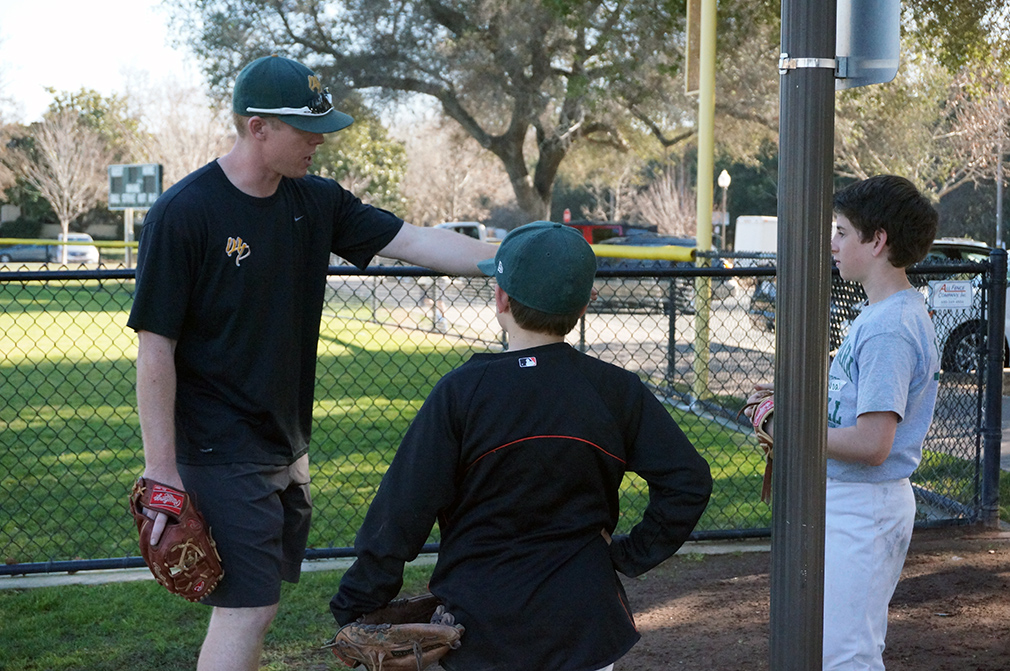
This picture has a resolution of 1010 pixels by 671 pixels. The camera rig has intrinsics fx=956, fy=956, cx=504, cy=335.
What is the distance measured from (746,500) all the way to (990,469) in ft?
4.85

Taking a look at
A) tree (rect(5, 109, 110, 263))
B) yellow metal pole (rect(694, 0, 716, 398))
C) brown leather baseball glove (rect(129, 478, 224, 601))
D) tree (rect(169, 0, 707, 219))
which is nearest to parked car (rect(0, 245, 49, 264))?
tree (rect(5, 109, 110, 263))

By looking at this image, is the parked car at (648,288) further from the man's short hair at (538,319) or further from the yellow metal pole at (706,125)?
the man's short hair at (538,319)

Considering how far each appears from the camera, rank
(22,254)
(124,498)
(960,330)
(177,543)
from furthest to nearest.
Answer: (22,254), (960,330), (124,498), (177,543)

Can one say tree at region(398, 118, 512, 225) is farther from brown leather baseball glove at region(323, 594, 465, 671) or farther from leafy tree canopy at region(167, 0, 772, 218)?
brown leather baseball glove at region(323, 594, 465, 671)

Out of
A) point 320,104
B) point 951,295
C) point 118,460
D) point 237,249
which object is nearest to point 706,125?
point 951,295

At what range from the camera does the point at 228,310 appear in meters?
2.59

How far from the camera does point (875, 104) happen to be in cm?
1934

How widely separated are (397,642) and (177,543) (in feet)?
2.45

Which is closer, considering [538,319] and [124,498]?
[538,319]

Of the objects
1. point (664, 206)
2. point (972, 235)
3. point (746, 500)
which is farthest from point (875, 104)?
point (664, 206)

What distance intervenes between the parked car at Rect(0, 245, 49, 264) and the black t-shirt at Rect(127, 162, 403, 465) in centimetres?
4408

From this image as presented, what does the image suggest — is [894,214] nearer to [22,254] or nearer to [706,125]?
[706,125]

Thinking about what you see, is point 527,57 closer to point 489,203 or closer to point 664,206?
point 664,206

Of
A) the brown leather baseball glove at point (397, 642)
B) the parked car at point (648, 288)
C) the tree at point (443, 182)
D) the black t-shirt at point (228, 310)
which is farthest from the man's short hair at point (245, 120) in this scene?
the tree at point (443, 182)
